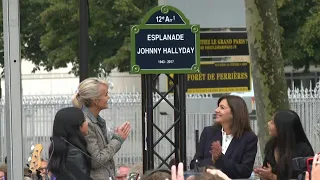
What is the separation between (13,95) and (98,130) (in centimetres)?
147

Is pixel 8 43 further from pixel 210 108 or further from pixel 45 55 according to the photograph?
pixel 45 55

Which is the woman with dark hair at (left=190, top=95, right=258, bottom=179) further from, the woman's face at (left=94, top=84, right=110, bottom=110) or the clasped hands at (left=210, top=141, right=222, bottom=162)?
the woman's face at (left=94, top=84, right=110, bottom=110)

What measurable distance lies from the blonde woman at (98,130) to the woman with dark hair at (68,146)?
24 cm

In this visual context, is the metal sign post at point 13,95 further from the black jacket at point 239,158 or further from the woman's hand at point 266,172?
the woman's hand at point 266,172

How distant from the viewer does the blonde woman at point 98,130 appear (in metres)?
5.09

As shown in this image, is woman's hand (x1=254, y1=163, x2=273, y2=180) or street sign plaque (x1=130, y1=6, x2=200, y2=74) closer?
woman's hand (x1=254, y1=163, x2=273, y2=180)

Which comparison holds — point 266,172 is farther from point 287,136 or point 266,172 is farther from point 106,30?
point 106,30

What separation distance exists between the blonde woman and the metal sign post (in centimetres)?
125

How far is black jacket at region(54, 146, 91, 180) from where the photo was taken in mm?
4699

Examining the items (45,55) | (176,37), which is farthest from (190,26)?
(45,55)

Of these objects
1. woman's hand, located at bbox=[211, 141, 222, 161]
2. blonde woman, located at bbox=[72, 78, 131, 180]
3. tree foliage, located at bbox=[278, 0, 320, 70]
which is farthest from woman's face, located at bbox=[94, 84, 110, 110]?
tree foliage, located at bbox=[278, 0, 320, 70]

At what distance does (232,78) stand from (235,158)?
680 centimetres

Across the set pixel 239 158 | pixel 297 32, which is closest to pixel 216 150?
pixel 239 158

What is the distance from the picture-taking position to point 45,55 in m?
24.3
